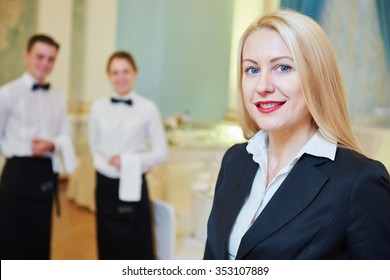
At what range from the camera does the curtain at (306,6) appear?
150 centimetres

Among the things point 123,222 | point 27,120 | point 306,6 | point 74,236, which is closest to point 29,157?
point 27,120

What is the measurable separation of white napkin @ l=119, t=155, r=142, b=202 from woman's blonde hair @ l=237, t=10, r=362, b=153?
1.57 meters

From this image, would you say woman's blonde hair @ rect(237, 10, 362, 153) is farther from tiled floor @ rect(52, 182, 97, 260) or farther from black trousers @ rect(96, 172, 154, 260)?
tiled floor @ rect(52, 182, 97, 260)

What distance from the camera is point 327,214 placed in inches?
32.7

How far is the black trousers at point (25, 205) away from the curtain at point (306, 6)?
1601 mm

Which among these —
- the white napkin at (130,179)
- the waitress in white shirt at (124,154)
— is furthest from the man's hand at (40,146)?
the white napkin at (130,179)

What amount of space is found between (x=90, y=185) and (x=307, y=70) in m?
3.75

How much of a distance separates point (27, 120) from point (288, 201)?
192 centimetres

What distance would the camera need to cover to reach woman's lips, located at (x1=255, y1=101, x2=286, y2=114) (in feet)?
2.93

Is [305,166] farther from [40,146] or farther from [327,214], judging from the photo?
[40,146]

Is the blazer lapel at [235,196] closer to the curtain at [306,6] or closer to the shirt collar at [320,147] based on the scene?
the shirt collar at [320,147]

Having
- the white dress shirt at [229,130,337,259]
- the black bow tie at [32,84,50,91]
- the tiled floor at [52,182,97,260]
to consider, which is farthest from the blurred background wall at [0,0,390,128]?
the white dress shirt at [229,130,337,259]

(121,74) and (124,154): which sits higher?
(121,74)

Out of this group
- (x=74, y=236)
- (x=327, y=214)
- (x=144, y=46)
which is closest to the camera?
(x=327, y=214)
